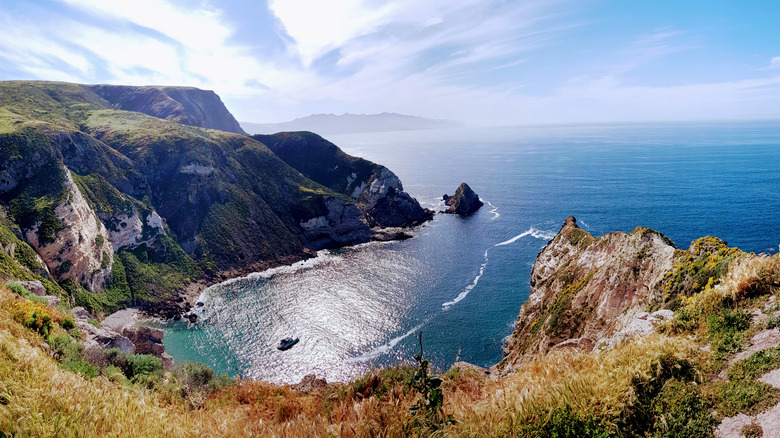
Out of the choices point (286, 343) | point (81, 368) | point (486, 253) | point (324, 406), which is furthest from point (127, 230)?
point (324, 406)

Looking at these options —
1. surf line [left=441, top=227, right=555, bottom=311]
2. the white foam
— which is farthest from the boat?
the white foam

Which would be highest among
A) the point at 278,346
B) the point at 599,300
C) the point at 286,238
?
Answer: the point at 599,300

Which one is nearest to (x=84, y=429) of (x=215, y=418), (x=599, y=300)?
(x=215, y=418)

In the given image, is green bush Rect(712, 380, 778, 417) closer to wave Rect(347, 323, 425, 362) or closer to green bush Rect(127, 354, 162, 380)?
green bush Rect(127, 354, 162, 380)

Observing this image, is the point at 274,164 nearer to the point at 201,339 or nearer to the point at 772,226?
the point at 201,339

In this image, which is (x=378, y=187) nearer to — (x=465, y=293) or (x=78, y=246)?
(x=465, y=293)

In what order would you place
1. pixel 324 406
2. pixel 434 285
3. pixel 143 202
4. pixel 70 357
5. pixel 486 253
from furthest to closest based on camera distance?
pixel 143 202 → pixel 486 253 → pixel 434 285 → pixel 70 357 → pixel 324 406

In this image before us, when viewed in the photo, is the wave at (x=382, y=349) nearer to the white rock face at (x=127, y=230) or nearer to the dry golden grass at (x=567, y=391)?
the dry golden grass at (x=567, y=391)
